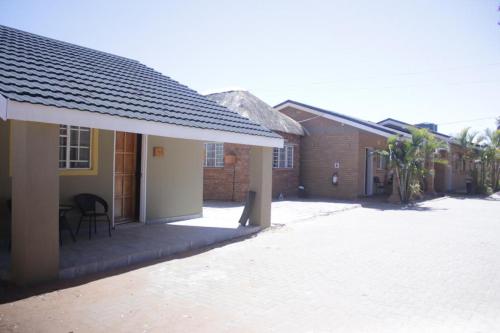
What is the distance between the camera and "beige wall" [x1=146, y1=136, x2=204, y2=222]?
33.3ft

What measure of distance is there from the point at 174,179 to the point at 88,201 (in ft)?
8.57

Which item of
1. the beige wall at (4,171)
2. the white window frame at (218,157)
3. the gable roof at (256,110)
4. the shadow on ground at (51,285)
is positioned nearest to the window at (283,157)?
the gable roof at (256,110)

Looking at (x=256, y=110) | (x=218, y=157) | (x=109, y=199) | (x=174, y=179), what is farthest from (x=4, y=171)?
(x=256, y=110)

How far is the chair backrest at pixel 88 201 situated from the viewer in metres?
8.38

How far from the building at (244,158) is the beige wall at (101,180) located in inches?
285

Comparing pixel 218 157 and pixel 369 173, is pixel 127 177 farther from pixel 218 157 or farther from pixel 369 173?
pixel 369 173

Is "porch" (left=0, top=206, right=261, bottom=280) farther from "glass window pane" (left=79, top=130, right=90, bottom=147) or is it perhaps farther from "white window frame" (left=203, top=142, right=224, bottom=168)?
"white window frame" (left=203, top=142, right=224, bottom=168)

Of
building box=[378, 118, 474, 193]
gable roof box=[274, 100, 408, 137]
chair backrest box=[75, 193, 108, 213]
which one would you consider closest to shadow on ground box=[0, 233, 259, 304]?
chair backrest box=[75, 193, 108, 213]

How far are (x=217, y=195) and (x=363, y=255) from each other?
33.0ft

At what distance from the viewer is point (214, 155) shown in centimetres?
1767

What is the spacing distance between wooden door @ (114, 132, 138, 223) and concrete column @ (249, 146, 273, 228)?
2.84m

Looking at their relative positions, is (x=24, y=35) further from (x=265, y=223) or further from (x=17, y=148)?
(x=265, y=223)

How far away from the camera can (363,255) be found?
8000 mm

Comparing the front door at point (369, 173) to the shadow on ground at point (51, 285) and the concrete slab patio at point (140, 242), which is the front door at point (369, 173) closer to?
the concrete slab patio at point (140, 242)
